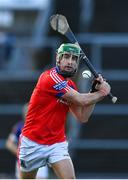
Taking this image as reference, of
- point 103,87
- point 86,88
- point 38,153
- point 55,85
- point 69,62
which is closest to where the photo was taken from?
point 103,87

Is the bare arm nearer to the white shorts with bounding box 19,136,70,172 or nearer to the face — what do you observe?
the face

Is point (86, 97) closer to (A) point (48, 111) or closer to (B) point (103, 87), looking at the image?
(B) point (103, 87)

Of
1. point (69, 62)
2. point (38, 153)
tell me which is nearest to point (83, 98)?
point (69, 62)

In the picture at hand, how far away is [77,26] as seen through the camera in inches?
689

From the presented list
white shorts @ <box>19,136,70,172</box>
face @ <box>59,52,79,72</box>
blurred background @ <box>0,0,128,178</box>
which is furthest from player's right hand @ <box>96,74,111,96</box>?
blurred background @ <box>0,0,128,178</box>

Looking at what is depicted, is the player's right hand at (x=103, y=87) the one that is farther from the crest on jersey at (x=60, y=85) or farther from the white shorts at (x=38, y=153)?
the white shorts at (x=38, y=153)

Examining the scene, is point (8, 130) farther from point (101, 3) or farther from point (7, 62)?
point (101, 3)

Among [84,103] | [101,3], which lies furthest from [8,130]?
[84,103]

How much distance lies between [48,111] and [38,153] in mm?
460

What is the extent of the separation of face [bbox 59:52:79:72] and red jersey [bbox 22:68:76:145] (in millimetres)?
142

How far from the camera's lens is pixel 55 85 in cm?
858

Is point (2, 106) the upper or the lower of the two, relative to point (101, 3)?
lower

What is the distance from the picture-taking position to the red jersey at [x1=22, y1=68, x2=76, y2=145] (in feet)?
28.2

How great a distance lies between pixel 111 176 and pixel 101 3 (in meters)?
5.22
